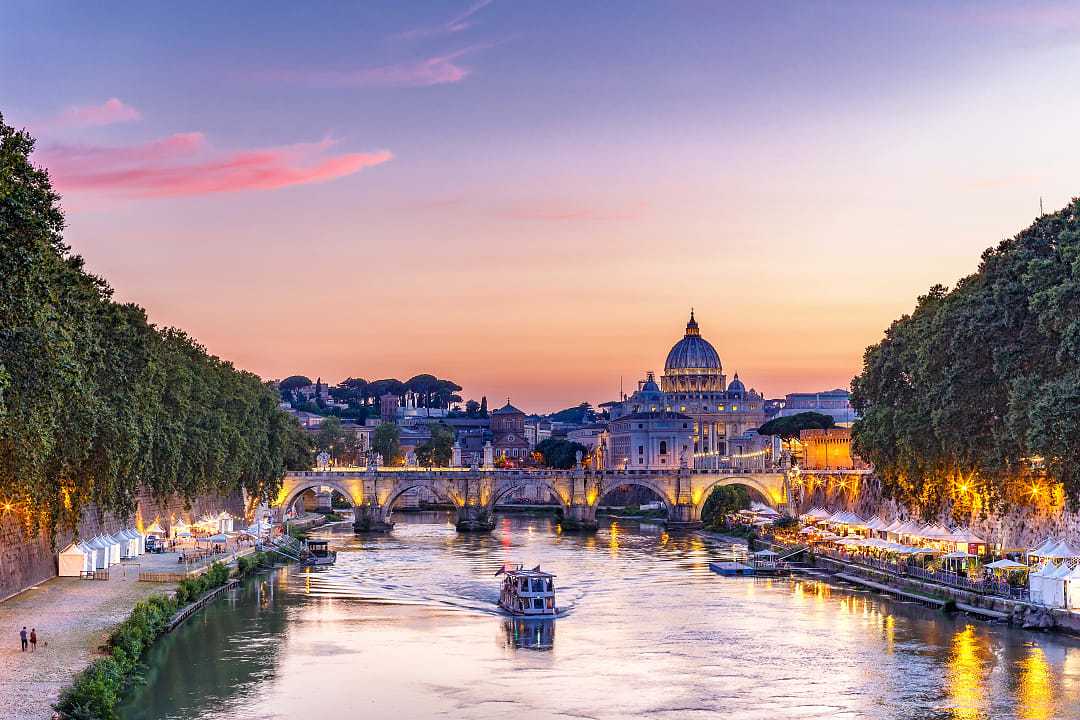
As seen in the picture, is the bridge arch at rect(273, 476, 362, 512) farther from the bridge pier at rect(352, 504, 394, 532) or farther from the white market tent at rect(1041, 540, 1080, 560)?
the white market tent at rect(1041, 540, 1080, 560)

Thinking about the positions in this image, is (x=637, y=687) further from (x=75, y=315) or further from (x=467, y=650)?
(x=75, y=315)

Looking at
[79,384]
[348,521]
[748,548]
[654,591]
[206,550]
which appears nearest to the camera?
[79,384]

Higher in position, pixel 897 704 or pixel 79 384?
pixel 79 384

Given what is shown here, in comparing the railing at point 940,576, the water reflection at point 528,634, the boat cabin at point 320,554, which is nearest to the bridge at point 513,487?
the boat cabin at point 320,554

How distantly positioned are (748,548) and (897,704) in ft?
212

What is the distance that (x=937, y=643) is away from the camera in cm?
5497

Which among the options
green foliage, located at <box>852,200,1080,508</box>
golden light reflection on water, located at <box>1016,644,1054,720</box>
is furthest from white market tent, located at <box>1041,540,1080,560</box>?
golden light reflection on water, located at <box>1016,644,1054,720</box>

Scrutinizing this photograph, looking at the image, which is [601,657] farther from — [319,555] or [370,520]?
[370,520]

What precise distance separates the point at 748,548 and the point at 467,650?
56029 mm

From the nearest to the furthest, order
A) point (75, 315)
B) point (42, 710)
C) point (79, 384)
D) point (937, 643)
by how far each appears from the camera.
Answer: point (42, 710) → point (79, 384) → point (75, 315) → point (937, 643)

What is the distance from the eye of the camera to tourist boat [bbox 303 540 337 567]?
9340 centimetres

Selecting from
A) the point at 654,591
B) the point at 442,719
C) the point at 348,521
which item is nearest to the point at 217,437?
the point at 654,591

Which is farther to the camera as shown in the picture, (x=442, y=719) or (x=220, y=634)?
(x=220, y=634)

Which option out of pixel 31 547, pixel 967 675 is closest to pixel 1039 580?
pixel 967 675
